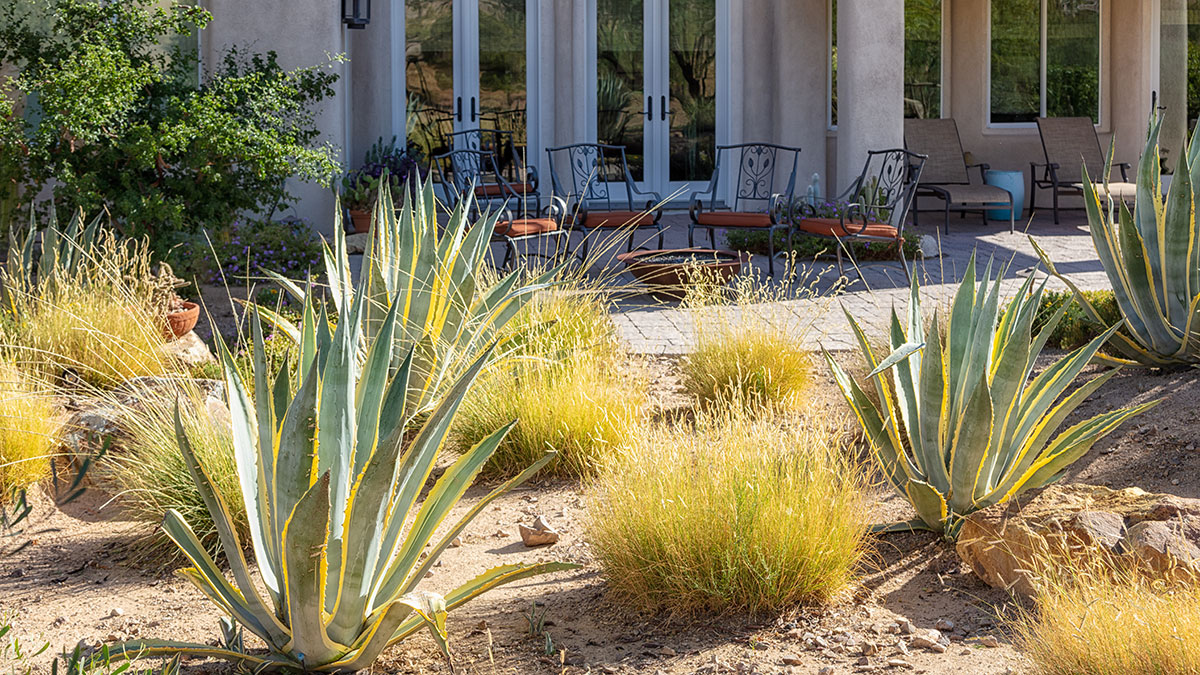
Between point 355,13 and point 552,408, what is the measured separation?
23.4 ft

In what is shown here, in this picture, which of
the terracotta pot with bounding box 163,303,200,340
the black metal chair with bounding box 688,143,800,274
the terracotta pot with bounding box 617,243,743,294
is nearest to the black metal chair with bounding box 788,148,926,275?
the black metal chair with bounding box 688,143,800,274

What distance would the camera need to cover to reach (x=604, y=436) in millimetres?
4453

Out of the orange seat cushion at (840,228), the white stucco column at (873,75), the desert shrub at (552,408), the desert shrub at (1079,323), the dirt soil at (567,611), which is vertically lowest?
the dirt soil at (567,611)

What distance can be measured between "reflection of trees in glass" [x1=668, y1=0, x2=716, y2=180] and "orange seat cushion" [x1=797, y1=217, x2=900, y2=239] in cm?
449

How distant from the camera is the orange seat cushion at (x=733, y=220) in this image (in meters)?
8.83

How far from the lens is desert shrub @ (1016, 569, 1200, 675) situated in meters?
2.26

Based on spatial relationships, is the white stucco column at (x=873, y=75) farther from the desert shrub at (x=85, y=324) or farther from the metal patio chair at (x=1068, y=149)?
the desert shrub at (x=85, y=324)

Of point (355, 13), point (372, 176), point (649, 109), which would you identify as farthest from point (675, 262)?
point (649, 109)

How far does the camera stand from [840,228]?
865 cm

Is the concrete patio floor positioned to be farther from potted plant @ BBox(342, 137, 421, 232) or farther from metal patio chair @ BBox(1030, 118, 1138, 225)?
potted plant @ BBox(342, 137, 421, 232)

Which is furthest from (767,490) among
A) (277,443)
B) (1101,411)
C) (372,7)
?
(372,7)

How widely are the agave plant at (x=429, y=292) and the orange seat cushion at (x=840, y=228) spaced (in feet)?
13.8

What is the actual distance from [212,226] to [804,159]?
7.62 meters

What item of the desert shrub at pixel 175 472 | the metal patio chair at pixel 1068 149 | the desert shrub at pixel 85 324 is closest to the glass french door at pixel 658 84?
the metal patio chair at pixel 1068 149
